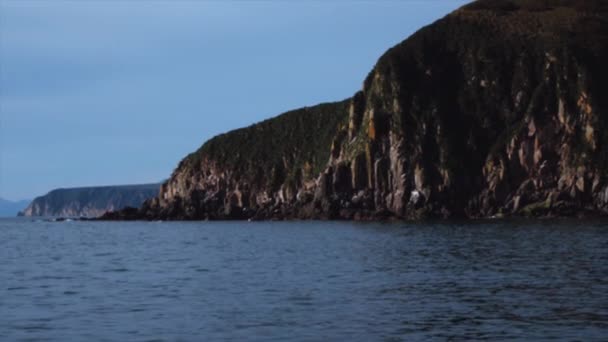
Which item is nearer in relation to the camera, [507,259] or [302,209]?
[507,259]

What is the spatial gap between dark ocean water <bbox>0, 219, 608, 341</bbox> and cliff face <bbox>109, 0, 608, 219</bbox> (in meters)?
90.6

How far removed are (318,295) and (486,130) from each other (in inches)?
5773

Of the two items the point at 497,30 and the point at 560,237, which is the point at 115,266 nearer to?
the point at 560,237

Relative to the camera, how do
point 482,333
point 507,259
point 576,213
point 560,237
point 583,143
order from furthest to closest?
point 583,143 → point 576,213 → point 560,237 → point 507,259 → point 482,333

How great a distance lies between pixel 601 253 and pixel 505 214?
97569 mm

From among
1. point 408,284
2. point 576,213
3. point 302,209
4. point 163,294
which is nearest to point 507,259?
point 408,284

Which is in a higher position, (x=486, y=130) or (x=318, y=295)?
(x=486, y=130)

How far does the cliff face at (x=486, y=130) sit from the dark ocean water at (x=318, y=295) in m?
90.6

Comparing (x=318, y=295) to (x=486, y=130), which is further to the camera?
(x=486, y=130)

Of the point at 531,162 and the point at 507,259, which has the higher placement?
the point at 531,162

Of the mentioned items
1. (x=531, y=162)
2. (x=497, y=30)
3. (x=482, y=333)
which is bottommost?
(x=482, y=333)

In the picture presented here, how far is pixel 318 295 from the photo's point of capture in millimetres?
41531

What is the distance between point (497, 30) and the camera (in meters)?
198

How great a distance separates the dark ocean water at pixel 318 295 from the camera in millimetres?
31359
